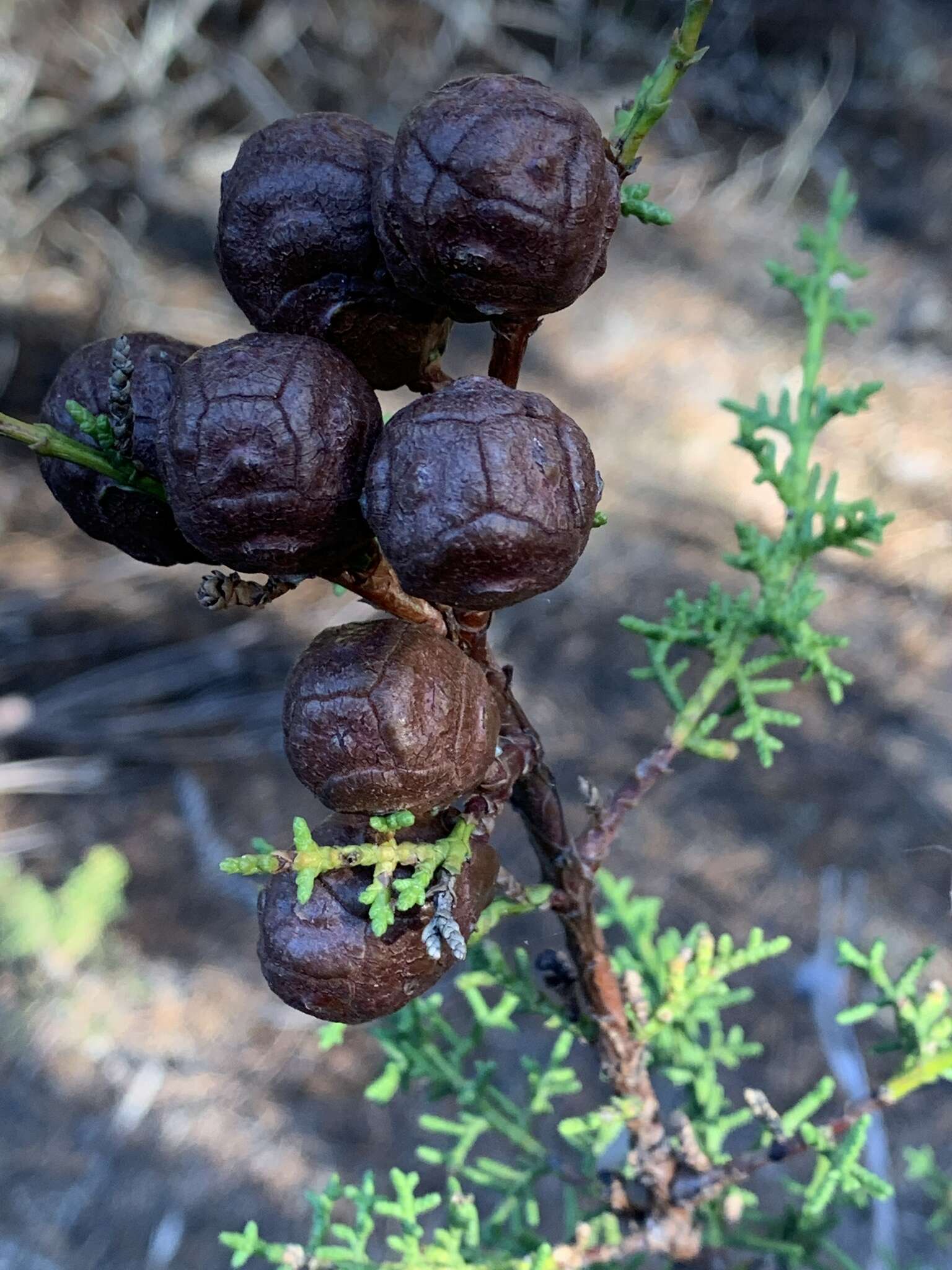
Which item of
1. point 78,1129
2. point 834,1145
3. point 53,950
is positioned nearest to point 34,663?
point 53,950

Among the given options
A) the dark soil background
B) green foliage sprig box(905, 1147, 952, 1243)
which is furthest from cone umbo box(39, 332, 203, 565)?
the dark soil background

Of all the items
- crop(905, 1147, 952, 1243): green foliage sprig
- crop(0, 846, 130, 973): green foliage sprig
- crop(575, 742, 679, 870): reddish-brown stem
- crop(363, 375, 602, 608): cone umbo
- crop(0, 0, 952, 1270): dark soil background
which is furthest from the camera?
crop(0, 846, 130, 973): green foliage sprig

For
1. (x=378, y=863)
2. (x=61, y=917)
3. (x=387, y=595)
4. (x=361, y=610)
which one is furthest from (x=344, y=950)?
(x=361, y=610)

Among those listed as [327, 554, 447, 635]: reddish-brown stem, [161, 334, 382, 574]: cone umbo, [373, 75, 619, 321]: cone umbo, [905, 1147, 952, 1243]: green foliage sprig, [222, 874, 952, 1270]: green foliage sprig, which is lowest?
[905, 1147, 952, 1243]: green foliage sprig

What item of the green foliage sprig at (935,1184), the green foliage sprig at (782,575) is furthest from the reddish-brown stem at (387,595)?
the green foliage sprig at (935,1184)

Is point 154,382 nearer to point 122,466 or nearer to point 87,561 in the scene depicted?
point 122,466

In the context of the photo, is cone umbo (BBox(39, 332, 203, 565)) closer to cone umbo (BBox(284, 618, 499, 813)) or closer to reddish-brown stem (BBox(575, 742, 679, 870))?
cone umbo (BBox(284, 618, 499, 813))
